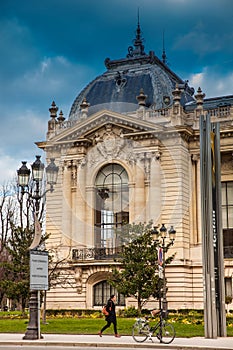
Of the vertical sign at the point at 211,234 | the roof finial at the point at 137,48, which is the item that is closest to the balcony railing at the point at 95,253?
the roof finial at the point at 137,48

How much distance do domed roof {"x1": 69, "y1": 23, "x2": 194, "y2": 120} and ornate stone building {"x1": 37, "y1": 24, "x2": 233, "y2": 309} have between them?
0.37ft

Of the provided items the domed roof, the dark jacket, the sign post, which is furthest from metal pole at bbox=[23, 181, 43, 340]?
the domed roof

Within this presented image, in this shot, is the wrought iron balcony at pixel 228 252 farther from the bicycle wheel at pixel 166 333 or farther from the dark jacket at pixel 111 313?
the dark jacket at pixel 111 313

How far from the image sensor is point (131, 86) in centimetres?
5238

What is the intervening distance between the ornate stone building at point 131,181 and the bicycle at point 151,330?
20.6 meters

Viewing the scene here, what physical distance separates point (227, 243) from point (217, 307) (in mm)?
22671

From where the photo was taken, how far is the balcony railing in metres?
47.3

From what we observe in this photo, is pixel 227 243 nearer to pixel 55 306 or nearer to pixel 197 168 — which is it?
pixel 197 168

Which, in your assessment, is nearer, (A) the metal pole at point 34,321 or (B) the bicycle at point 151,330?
(B) the bicycle at point 151,330

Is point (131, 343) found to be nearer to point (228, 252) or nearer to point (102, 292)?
point (228, 252)

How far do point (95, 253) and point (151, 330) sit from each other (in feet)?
82.5

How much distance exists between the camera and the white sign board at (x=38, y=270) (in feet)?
80.4

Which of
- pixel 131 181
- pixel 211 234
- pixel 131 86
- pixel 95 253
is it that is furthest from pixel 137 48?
pixel 211 234

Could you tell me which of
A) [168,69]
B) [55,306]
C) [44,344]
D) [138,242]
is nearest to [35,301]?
[44,344]
